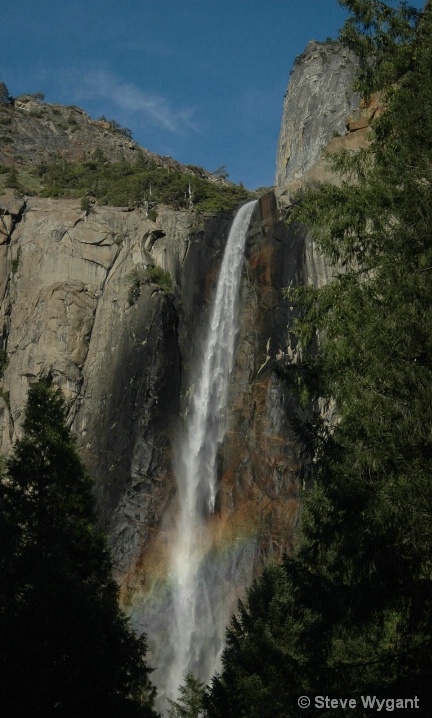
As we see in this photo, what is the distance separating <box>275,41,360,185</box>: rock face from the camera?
2438 inches

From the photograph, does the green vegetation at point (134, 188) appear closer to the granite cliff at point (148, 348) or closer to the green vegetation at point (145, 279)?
the granite cliff at point (148, 348)

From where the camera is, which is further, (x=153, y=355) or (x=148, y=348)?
(x=148, y=348)

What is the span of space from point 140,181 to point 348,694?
47.5m

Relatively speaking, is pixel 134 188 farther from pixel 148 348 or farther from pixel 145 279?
pixel 148 348

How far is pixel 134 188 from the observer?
5422 centimetres

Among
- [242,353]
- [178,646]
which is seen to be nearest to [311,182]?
[242,353]

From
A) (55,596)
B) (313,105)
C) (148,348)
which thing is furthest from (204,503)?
(313,105)

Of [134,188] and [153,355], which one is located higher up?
[134,188]

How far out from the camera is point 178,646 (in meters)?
32.7

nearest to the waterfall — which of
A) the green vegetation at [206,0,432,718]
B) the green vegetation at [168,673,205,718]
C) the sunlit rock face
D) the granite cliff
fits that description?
the sunlit rock face

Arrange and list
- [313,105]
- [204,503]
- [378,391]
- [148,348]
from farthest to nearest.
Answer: [313,105]
[148,348]
[204,503]
[378,391]

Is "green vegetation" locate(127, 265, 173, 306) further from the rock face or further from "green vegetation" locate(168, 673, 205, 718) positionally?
the rock face

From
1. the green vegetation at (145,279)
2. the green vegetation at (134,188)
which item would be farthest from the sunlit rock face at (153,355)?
the green vegetation at (134,188)

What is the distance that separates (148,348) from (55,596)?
25536mm
